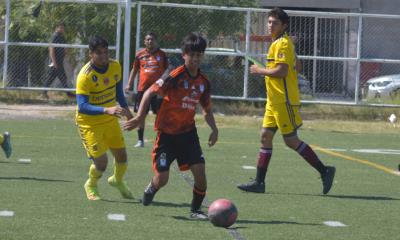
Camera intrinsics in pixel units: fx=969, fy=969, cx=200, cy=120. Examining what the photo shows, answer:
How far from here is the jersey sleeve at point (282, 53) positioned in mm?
10938

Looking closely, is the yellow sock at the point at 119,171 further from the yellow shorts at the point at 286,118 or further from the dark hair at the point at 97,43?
the yellow shorts at the point at 286,118

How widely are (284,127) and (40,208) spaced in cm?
320

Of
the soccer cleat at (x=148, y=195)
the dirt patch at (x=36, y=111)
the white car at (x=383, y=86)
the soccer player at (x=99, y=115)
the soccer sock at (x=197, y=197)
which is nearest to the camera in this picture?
the soccer sock at (x=197, y=197)

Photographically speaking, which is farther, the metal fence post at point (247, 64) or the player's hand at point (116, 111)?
the metal fence post at point (247, 64)

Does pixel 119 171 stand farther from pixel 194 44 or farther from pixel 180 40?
pixel 180 40

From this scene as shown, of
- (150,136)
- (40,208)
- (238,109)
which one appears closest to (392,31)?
(238,109)

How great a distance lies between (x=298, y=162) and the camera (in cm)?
1443

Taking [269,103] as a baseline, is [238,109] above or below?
below

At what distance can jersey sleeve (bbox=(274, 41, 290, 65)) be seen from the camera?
10.9 m

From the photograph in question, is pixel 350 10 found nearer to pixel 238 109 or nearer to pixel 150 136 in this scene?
pixel 238 109

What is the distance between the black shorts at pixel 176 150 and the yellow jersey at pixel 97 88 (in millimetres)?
1104

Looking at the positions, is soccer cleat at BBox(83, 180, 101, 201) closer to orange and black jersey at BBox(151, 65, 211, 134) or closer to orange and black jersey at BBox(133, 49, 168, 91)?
orange and black jersey at BBox(151, 65, 211, 134)

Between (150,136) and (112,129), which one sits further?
(150,136)

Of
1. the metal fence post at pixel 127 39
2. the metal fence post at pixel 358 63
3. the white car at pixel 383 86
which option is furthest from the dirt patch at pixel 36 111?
the white car at pixel 383 86
